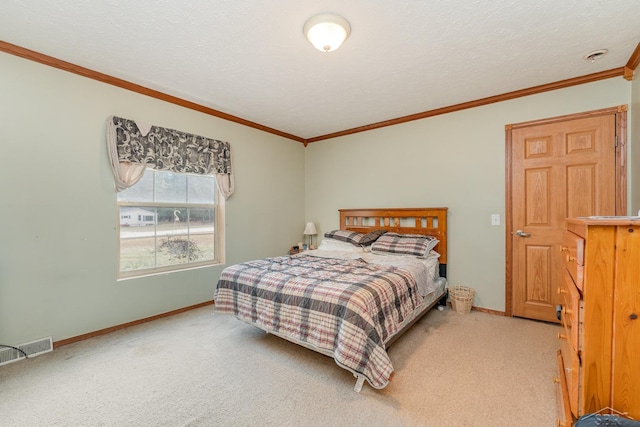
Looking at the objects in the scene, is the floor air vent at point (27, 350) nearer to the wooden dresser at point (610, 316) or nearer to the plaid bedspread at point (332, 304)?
the plaid bedspread at point (332, 304)

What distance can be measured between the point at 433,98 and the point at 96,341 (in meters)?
4.35

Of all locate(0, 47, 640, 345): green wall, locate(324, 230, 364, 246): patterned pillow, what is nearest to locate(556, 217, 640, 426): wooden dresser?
locate(0, 47, 640, 345): green wall

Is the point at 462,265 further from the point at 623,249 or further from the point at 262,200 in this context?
the point at 262,200

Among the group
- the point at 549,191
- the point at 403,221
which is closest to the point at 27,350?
the point at 403,221

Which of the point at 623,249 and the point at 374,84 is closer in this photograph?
the point at 623,249

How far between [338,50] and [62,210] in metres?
2.84

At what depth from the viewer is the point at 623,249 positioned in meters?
1.04

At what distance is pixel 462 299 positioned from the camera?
3.18m

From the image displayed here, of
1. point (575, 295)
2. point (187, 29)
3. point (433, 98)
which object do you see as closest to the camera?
point (575, 295)

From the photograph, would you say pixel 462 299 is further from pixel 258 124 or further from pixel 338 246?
pixel 258 124

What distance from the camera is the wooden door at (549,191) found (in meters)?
2.67

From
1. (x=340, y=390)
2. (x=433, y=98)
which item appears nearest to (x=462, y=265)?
(x=433, y=98)

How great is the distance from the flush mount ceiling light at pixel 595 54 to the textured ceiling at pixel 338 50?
0.04 meters

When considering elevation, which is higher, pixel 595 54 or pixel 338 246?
pixel 595 54
